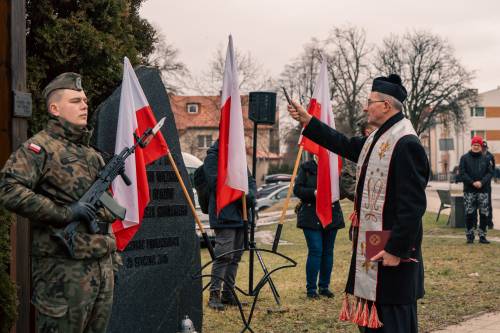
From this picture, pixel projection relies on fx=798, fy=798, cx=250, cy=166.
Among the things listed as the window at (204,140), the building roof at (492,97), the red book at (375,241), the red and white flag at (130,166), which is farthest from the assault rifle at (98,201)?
the building roof at (492,97)

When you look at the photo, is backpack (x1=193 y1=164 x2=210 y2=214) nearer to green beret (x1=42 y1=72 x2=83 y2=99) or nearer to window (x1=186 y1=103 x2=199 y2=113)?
green beret (x1=42 y1=72 x2=83 y2=99)

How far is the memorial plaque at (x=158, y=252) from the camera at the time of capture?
21.6ft

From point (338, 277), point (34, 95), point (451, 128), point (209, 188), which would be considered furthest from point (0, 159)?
point (451, 128)

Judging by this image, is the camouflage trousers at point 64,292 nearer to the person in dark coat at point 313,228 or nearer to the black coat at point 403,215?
the black coat at point 403,215

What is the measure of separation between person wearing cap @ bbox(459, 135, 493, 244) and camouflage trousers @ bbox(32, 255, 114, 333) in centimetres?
1143

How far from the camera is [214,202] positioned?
9.09 meters

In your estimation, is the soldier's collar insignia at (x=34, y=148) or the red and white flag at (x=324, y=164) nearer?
the soldier's collar insignia at (x=34, y=148)

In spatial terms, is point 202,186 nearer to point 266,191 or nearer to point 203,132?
point 266,191

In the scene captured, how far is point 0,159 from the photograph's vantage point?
210 inches

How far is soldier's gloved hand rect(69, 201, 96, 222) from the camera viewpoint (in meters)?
4.42

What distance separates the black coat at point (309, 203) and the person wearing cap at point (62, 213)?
4.96 metres

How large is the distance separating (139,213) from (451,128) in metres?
69.7

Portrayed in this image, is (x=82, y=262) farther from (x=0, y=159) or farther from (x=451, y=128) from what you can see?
(x=451, y=128)

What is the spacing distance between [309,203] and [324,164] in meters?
1.41
